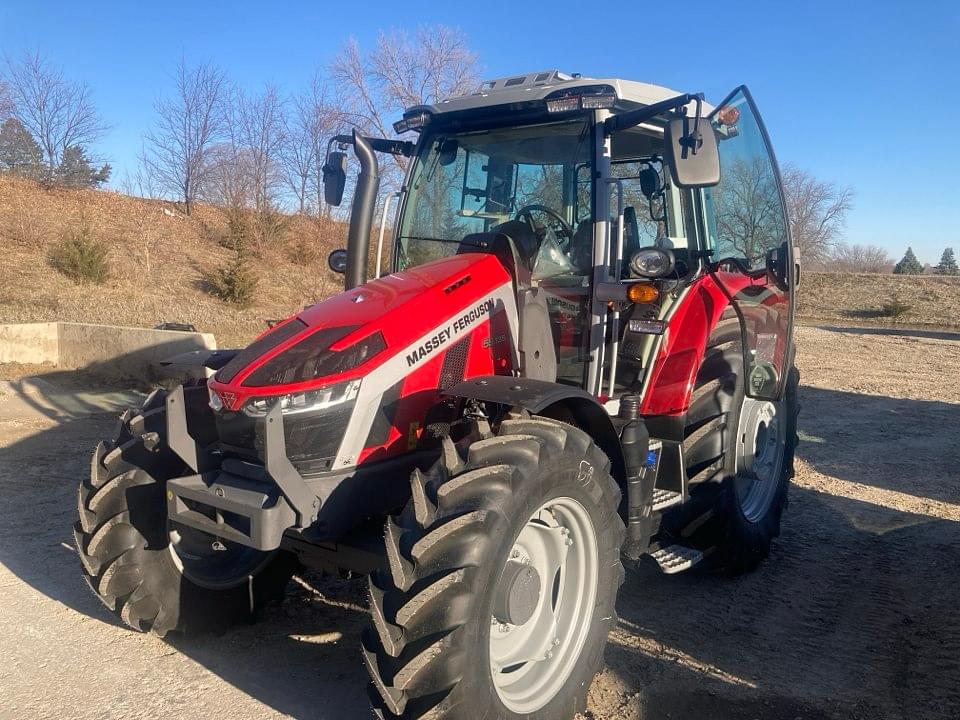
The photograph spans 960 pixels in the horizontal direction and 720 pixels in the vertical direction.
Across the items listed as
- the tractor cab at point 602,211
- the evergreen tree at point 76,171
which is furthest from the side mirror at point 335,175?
the evergreen tree at point 76,171

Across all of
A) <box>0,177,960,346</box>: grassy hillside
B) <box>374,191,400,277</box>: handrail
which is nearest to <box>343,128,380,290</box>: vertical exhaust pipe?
<box>374,191,400,277</box>: handrail

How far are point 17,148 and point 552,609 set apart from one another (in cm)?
2786

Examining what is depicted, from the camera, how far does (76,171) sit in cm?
2573

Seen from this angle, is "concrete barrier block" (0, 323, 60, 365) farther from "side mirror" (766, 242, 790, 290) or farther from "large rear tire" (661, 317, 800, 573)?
"side mirror" (766, 242, 790, 290)

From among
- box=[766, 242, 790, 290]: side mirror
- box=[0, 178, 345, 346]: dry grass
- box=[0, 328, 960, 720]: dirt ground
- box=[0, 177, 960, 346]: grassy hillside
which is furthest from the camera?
box=[0, 177, 960, 346]: grassy hillside

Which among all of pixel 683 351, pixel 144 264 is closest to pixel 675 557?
pixel 683 351

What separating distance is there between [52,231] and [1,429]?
1383 cm

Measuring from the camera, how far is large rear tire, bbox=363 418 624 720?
249cm

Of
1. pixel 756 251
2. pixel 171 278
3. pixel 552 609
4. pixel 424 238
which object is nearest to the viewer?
pixel 552 609

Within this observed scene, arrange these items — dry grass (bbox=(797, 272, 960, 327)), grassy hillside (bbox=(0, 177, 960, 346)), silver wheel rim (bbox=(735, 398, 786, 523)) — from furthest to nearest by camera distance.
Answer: dry grass (bbox=(797, 272, 960, 327)) → grassy hillside (bbox=(0, 177, 960, 346)) → silver wheel rim (bbox=(735, 398, 786, 523))

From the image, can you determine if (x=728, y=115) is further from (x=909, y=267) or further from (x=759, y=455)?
(x=909, y=267)

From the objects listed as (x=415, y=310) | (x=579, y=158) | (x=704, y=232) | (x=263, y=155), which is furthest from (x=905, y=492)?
(x=263, y=155)

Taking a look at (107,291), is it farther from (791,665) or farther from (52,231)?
(791,665)

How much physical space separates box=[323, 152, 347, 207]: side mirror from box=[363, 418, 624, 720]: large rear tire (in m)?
2.01
